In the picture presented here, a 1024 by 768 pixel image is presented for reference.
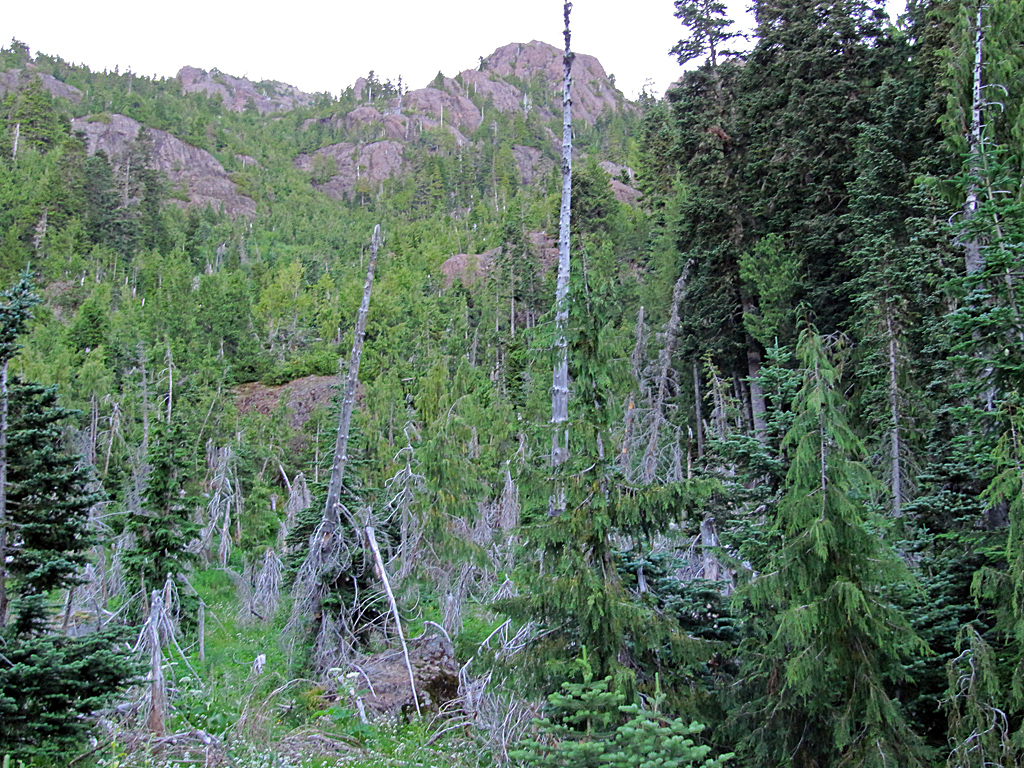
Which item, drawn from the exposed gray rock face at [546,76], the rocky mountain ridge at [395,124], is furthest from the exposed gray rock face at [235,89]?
the exposed gray rock face at [546,76]

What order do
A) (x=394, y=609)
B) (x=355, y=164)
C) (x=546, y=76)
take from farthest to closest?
(x=546, y=76) < (x=355, y=164) < (x=394, y=609)

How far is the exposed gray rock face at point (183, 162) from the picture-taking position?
8406 centimetres

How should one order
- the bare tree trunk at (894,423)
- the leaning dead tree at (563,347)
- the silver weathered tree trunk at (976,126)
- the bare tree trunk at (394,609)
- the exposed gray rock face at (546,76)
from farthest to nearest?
1. the exposed gray rock face at (546,76)
2. the bare tree trunk at (894,423)
3. the bare tree trunk at (394,609)
4. the silver weathered tree trunk at (976,126)
5. the leaning dead tree at (563,347)

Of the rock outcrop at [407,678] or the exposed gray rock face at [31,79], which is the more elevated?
the exposed gray rock face at [31,79]

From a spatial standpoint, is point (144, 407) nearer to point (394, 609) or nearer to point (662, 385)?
point (662, 385)

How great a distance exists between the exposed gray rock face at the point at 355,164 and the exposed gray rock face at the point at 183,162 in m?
14.2

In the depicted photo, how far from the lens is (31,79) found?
294 feet

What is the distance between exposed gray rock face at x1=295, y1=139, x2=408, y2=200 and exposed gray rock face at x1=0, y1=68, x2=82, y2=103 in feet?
108

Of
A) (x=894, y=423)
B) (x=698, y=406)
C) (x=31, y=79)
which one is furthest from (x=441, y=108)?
(x=894, y=423)

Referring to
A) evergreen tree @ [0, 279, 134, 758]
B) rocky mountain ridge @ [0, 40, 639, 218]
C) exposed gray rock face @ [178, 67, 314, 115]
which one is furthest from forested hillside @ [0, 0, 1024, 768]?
exposed gray rock face @ [178, 67, 314, 115]

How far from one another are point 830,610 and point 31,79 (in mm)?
112596

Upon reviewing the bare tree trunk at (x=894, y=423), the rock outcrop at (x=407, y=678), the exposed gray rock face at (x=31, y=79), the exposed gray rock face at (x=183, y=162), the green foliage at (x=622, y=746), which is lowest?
the rock outcrop at (x=407, y=678)

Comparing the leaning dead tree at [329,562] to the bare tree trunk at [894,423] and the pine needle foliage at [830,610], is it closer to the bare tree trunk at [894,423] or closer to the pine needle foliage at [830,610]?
the pine needle foliage at [830,610]

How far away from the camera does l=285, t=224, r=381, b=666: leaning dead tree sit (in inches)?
502
